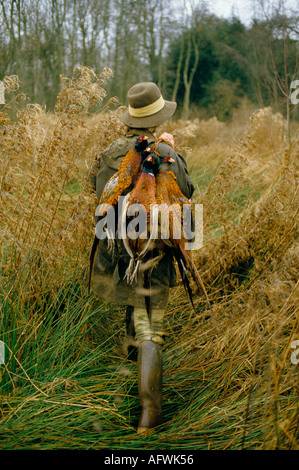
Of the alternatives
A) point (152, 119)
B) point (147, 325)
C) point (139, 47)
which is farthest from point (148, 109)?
point (139, 47)

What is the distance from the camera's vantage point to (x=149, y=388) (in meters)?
2.31

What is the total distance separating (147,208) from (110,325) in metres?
1.22

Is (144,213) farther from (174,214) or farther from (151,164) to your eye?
(151,164)

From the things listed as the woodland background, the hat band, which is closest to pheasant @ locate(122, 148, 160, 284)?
the hat band

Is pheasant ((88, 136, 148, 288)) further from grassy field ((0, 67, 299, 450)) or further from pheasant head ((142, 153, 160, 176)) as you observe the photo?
grassy field ((0, 67, 299, 450))

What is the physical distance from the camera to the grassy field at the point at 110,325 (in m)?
2.16

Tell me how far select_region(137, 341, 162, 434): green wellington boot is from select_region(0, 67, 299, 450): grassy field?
86mm

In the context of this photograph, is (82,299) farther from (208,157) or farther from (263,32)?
(263,32)

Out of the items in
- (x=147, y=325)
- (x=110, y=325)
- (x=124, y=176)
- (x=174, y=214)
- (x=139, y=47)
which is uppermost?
(x=139, y=47)

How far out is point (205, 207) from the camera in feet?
12.4

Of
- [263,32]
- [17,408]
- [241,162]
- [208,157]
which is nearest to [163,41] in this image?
[263,32]

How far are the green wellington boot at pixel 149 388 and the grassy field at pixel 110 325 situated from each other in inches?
3.4

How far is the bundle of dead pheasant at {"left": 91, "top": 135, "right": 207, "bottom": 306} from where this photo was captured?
233 cm

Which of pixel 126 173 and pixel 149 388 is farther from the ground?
pixel 126 173
